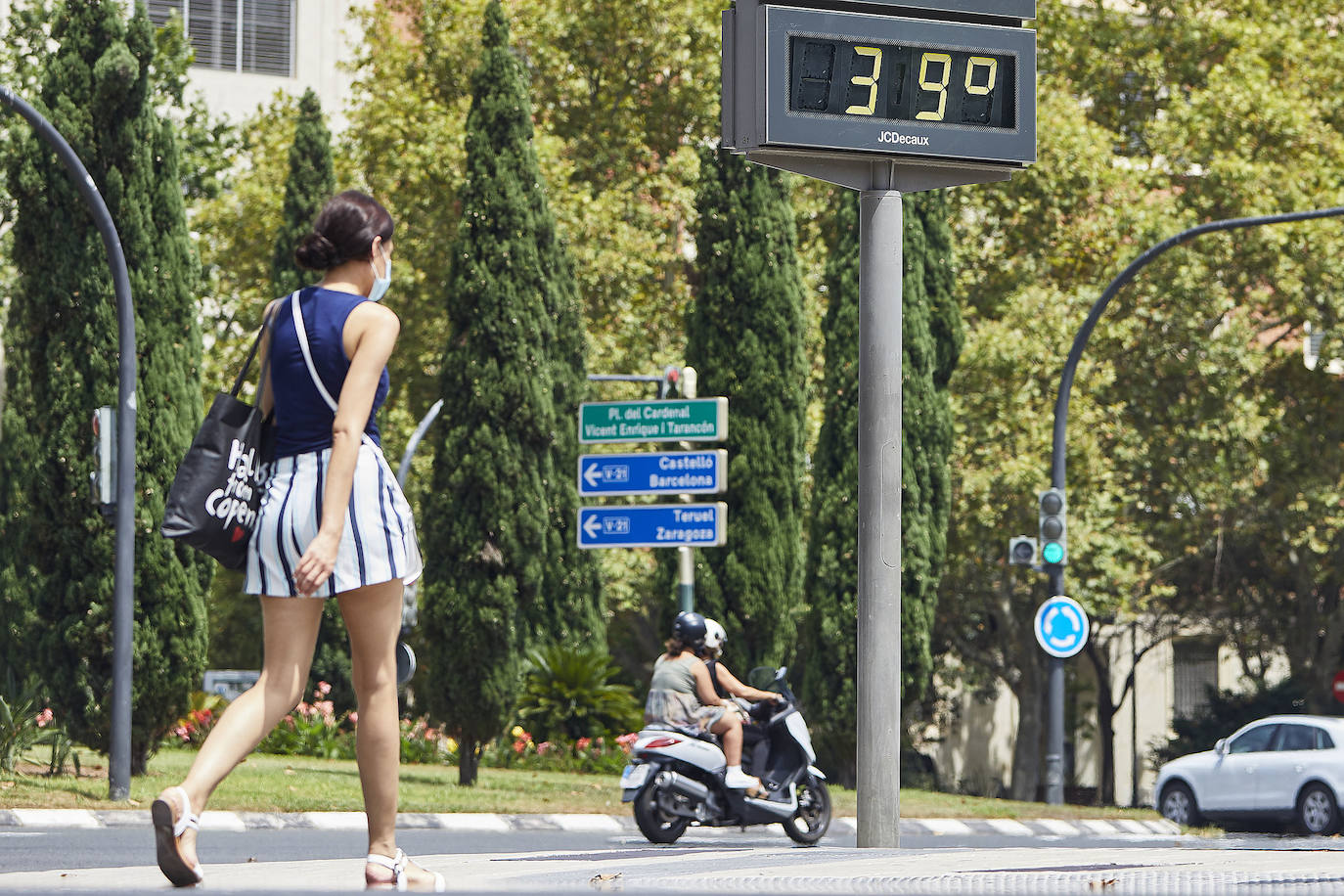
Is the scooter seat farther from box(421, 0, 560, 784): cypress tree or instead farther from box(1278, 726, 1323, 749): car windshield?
box(1278, 726, 1323, 749): car windshield

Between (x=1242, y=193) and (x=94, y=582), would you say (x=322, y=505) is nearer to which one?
(x=94, y=582)

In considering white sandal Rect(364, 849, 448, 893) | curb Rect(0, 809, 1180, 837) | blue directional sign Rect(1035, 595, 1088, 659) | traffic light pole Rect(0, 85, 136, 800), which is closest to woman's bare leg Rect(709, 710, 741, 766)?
curb Rect(0, 809, 1180, 837)

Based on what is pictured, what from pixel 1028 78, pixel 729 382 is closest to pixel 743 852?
pixel 1028 78

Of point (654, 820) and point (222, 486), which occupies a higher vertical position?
point (222, 486)

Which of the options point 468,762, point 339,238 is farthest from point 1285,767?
point 339,238

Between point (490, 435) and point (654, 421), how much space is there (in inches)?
69.6

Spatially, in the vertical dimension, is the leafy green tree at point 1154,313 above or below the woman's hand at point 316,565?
above

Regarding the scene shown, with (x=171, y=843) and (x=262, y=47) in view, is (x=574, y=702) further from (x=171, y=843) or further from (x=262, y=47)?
(x=262, y=47)

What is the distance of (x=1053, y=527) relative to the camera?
72.3 feet

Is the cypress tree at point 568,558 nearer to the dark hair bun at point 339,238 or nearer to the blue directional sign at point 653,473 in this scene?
the blue directional sign at point 653,473

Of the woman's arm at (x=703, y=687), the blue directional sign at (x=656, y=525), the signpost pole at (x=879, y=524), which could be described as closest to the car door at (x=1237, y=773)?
the blue directional sign at (x=656, y=525)

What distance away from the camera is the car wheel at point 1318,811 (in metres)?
23.1

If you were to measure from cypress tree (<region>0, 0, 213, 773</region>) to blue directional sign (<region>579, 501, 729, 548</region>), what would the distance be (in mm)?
4018

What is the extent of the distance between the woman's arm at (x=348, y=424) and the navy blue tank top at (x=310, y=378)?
0.04 m
